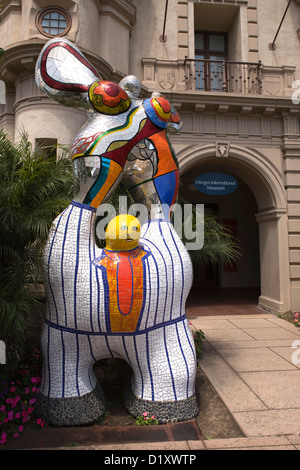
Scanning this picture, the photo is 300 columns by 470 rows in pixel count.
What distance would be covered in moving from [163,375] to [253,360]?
2010mm

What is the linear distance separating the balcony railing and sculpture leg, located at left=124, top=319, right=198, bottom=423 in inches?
249

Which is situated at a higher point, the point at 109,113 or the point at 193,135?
the point at 193,135

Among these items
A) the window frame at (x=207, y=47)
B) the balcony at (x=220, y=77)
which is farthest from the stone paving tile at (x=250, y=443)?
the window frame at (x=207, y=47)

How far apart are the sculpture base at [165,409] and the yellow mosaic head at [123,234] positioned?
4.09 ft

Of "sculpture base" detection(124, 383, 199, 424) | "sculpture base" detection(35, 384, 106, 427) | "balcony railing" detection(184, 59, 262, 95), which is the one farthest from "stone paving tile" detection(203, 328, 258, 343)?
"balcony railing" detection(184, 59, 262, 95)

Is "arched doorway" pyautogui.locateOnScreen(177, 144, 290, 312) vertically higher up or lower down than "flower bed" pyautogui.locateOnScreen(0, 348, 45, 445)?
higher up

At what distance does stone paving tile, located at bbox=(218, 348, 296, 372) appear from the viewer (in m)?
3.74

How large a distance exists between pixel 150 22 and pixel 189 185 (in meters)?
4.60

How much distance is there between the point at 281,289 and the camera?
272 inches

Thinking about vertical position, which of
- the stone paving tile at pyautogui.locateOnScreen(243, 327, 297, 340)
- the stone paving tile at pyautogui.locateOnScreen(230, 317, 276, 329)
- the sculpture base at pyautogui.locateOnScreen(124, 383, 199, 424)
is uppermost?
the sculpture base at pyautogui.locateOnScreen(124, 383, 199, 424)

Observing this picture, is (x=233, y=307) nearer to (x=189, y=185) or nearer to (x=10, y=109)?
(x=189, y=185)

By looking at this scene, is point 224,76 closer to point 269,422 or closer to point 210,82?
point 210,82

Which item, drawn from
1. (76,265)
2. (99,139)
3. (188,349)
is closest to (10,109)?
(99,139)

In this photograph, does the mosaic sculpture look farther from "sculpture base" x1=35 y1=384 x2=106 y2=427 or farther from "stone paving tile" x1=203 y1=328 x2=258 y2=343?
"stone paving tile" x1=203 y1=328 x2=258 y2=343
